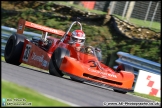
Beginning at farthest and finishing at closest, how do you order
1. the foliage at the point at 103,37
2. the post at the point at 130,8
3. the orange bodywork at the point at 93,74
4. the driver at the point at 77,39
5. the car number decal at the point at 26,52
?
the post at the point at 130,8 < the foliage at the point at 103,37 < the car number decal at the point at 26,52 < the driver at the point at 77,39 < the orange bodywork at the point at 93,74

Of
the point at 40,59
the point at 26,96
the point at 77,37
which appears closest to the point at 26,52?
the point at 40,59

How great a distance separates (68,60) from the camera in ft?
35.5

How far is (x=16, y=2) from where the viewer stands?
27.0 meters

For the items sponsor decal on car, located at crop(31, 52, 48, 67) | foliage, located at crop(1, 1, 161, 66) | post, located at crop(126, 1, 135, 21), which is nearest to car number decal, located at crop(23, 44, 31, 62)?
sponsor decal on car, located at crop(31, 52, 48, 67)

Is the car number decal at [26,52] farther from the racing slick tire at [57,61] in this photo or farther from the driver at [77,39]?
the racing slick tire at [57,61]

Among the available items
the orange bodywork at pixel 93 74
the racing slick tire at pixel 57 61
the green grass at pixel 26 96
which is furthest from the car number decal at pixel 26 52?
the green grass at pixel 26 96

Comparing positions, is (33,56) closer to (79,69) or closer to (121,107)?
(79,69)

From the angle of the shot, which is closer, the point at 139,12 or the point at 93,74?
the point at 93,74

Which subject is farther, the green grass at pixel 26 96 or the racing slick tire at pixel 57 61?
the racing slick tire at pixel 57 61

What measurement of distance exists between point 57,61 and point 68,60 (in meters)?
0.33

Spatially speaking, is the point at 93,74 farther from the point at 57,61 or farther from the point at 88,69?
the point at 57,61

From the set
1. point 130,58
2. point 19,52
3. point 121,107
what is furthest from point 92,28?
point 121,107

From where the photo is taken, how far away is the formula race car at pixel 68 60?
10.7 m

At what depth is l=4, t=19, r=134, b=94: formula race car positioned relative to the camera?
1069 cm
